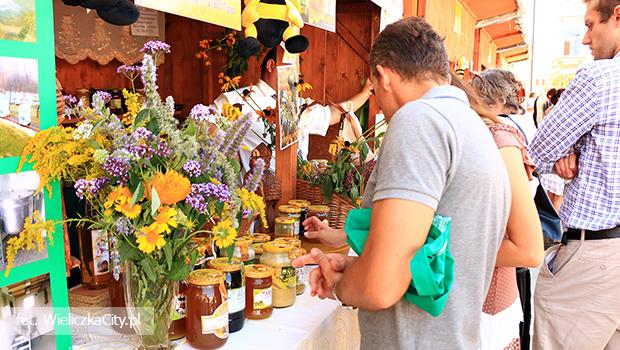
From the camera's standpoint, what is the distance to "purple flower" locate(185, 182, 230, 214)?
1.07 meters

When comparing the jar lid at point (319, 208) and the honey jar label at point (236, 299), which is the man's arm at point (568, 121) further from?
the honey jar label at point (236, 299)

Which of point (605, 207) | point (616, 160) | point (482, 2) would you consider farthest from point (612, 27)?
point (482, 2)

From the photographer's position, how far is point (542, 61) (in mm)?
23578

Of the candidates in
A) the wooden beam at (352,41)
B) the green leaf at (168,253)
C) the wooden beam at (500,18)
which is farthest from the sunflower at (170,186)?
the wooden beam at (500,18)

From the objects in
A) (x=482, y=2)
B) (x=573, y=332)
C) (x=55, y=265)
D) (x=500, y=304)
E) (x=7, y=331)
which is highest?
Result: (x=482, y=2)

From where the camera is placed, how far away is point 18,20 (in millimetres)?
1050

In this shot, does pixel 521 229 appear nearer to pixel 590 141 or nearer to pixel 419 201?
pixel 419 201

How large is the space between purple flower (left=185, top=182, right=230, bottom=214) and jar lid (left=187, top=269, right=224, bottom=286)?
0.70 ft

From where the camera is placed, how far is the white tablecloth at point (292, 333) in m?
1.29

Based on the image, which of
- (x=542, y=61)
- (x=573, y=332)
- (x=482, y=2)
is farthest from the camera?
(x=542, y=61)

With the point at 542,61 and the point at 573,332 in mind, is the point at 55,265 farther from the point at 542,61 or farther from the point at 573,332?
the point at 542,61

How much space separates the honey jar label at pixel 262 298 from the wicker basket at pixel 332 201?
2.74 feet

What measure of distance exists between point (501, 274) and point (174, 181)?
1.11 m

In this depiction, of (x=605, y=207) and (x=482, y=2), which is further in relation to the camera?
(x=482, y=2)
